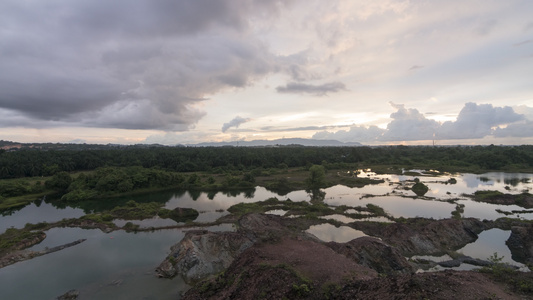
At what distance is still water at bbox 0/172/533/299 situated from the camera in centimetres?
1869

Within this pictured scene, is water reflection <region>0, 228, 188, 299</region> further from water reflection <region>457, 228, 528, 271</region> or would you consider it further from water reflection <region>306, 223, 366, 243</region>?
water reflection <region>457, 228, 528, 271</region>

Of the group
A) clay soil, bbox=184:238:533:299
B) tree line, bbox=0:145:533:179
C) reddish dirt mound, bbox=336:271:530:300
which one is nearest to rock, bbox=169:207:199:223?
clay soil, bbox=184:238:533:299

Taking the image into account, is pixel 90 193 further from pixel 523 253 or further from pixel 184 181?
pixel 523 253

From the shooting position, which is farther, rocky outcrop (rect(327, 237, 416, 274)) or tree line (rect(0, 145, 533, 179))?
tree line (rect(0, 145, 533, 179))

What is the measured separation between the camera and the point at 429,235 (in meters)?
25.5

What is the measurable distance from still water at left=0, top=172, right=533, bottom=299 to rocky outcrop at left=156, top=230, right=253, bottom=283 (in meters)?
1.03

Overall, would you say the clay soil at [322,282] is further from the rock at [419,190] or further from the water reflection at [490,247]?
the rock at [419,190]

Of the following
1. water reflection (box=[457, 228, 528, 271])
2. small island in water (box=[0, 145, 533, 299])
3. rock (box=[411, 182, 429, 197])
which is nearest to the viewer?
small island in water (box=[0, 145, 533, 299])

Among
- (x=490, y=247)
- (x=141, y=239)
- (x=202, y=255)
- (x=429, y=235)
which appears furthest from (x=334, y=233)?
(x=141, y=239)

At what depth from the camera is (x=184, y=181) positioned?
192ft

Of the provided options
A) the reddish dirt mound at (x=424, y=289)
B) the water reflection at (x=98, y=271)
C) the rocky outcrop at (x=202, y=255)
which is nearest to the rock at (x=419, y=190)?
the reddish dirt mound at (x=424, y=289)

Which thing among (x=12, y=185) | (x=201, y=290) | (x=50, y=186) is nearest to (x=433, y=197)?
(x=201, y=290)

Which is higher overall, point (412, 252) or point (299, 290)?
point (299, 290)

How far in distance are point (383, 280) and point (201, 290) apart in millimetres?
11769
